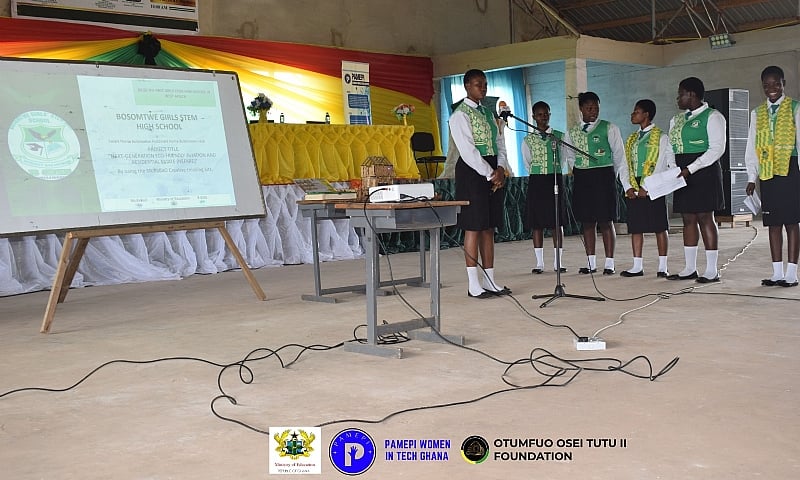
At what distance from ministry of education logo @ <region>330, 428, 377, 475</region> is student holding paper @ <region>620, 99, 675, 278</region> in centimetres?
438

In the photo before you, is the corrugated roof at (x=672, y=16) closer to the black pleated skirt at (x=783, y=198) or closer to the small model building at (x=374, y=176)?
the black pleated skirt at (x=783, y=198)

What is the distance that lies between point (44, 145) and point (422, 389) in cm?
305

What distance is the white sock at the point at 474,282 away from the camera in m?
5.52

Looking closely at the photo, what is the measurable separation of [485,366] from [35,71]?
130 inches

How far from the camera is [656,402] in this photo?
2.82 metres

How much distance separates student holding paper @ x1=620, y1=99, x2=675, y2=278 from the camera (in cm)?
638

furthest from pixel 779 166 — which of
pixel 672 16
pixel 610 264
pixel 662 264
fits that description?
pixel 672 16

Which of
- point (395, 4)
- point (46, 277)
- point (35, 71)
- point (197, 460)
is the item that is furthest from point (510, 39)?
point (197, 460)

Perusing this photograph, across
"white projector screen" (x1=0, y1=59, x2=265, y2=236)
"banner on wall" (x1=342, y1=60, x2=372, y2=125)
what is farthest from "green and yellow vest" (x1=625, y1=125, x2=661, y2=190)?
"banner on wall" (x1=342, y1=60, x2=372, y2=125)

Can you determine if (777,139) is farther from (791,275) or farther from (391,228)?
(391,228)

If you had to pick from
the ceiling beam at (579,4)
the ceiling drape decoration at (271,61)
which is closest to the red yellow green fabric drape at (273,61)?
the ceiling drape decoration at (271,61)

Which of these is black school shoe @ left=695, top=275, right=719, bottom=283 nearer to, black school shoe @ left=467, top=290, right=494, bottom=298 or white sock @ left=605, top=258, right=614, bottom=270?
white sock @ left=605, top=258, right=614, bottom=270

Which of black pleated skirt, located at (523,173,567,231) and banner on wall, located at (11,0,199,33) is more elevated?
→ banner on wall, located at (11,0,199,33)

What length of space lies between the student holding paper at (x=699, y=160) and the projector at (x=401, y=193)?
273 centimetres
